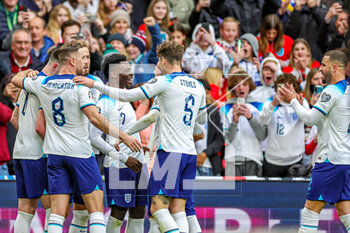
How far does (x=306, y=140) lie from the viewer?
1111cm

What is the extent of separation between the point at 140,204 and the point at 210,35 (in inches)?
193

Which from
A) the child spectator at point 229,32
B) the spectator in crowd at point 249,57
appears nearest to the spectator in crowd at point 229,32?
the child spectator at point 229,32

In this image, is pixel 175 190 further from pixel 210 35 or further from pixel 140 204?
pixel 210 35

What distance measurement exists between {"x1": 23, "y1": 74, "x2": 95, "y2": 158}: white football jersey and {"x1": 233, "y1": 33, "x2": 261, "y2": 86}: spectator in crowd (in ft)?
15.9

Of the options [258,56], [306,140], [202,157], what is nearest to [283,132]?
[306,140]

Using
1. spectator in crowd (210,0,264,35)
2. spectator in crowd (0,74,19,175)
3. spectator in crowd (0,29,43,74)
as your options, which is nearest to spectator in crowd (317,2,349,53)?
spectator in crowd (210,0,264,35)

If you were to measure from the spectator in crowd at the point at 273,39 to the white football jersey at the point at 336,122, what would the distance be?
4.78 meters

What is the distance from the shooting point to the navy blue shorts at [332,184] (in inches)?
319

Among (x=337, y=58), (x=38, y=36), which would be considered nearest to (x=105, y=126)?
(x=337, y=58)

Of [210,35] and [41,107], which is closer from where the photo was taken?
[41,107]

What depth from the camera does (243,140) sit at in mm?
10805

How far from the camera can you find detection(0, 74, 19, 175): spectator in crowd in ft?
34.1

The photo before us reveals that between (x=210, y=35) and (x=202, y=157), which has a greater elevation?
(x=210, y=35)

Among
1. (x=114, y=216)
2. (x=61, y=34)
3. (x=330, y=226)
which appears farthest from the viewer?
(x=61, y=34)
